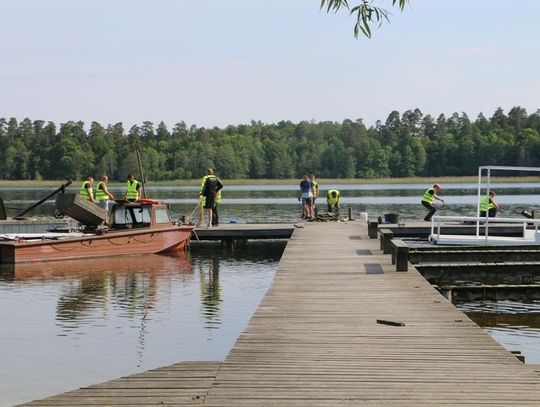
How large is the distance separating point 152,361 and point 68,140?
155990 mm

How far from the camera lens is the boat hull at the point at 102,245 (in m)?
23.7

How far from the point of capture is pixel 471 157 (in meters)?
156

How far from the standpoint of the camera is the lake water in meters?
12.4

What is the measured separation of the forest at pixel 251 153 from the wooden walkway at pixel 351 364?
137867 millimetres

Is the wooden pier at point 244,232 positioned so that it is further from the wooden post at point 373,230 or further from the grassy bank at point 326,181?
the grassy bank at point 326,181

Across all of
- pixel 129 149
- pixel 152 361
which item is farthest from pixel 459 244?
pixel 129 149

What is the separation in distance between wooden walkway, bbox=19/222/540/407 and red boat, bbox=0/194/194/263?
1153 centimetres

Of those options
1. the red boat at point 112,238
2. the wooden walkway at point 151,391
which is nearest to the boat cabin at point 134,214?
the red boat at point 112,238

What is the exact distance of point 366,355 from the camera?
9.09 meters

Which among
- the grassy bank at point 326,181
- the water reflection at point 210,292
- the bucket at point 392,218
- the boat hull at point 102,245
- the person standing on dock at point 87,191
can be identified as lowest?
the grassy bank at point 326,181

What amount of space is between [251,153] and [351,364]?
164683mm

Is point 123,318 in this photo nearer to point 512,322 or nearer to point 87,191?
point 512,322

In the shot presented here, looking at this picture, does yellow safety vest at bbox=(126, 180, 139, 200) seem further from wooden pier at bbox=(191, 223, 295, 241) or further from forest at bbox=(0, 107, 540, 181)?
forest at bbox=(0, 107, 540, 181)

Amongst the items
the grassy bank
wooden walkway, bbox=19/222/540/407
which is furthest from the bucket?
the grassy bank
